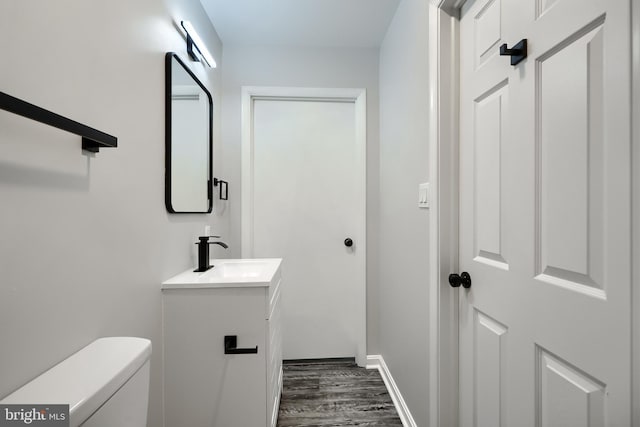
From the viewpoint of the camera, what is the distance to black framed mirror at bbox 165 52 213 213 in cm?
125

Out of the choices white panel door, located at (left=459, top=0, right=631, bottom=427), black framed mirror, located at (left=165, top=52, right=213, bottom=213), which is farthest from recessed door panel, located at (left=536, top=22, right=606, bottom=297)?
black framed mirror, located at (left=165, top=52, right=213, bottom=213)

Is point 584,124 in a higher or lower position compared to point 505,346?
higher

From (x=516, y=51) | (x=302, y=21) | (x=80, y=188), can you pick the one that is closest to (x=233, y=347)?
(x=80, y=188)

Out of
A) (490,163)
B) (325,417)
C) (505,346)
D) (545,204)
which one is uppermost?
(490,163)

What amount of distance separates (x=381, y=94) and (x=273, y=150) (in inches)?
35.7

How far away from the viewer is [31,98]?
0.64 metres

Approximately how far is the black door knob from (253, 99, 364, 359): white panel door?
1.11m

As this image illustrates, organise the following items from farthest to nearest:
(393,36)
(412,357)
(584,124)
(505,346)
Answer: (393,36) < (412,357) < (505,346) < (584,124)

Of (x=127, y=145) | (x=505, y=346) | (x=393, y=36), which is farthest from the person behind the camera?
(x=393, y=36)

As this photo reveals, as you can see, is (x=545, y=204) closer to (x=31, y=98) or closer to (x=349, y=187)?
(x=31, y=98)

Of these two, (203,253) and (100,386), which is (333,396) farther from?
(100,386)

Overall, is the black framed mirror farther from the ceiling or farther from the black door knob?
the black door knob

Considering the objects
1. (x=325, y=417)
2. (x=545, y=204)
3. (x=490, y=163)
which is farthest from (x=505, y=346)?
(x=325, y=417)

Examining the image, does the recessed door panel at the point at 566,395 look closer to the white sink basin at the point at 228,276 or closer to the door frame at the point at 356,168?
the white sink basin at the point at 228,276
